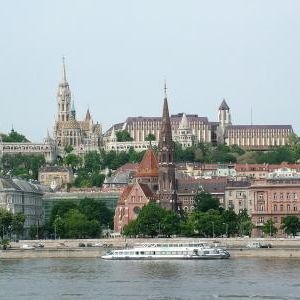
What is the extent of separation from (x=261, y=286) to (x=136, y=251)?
98.7 feet

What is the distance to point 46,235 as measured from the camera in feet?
475

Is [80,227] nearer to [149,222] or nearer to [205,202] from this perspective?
[149,222]

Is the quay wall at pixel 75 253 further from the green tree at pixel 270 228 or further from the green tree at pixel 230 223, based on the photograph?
the green tree at pixel 270 228

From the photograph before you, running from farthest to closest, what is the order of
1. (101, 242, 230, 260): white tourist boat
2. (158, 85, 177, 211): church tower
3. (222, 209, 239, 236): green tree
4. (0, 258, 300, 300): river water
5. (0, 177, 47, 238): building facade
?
(0, 177, 47, 238): building facade → (158, 85, 177, 211): church tower → (222, 209, 239, 236): green tree → (101, 242, 230, 260): white tourist boat → (0, 258, 300, 300): river water

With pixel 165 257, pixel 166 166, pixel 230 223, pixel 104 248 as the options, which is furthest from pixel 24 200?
pixel 165 257

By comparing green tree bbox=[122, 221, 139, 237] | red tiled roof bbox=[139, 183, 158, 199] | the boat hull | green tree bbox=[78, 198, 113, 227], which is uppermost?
red tiled roof bbox=[139, 183, 158, 199]

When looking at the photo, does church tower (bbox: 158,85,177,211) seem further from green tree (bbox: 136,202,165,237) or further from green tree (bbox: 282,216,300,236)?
green tree (bbox: 282,216,300,236)

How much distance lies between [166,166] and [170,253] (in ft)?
119

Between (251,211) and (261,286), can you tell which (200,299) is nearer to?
(261,286)

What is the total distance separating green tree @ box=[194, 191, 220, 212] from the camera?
14538cm

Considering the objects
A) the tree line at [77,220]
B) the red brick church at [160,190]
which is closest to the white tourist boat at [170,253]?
the tree line at [77,220]

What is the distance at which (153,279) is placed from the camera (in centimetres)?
8800

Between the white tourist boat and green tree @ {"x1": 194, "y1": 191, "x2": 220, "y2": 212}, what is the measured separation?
1262 inches

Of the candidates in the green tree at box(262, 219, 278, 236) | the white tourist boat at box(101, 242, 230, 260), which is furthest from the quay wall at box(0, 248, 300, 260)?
the green tree at box(262, 219, 278, 236)
